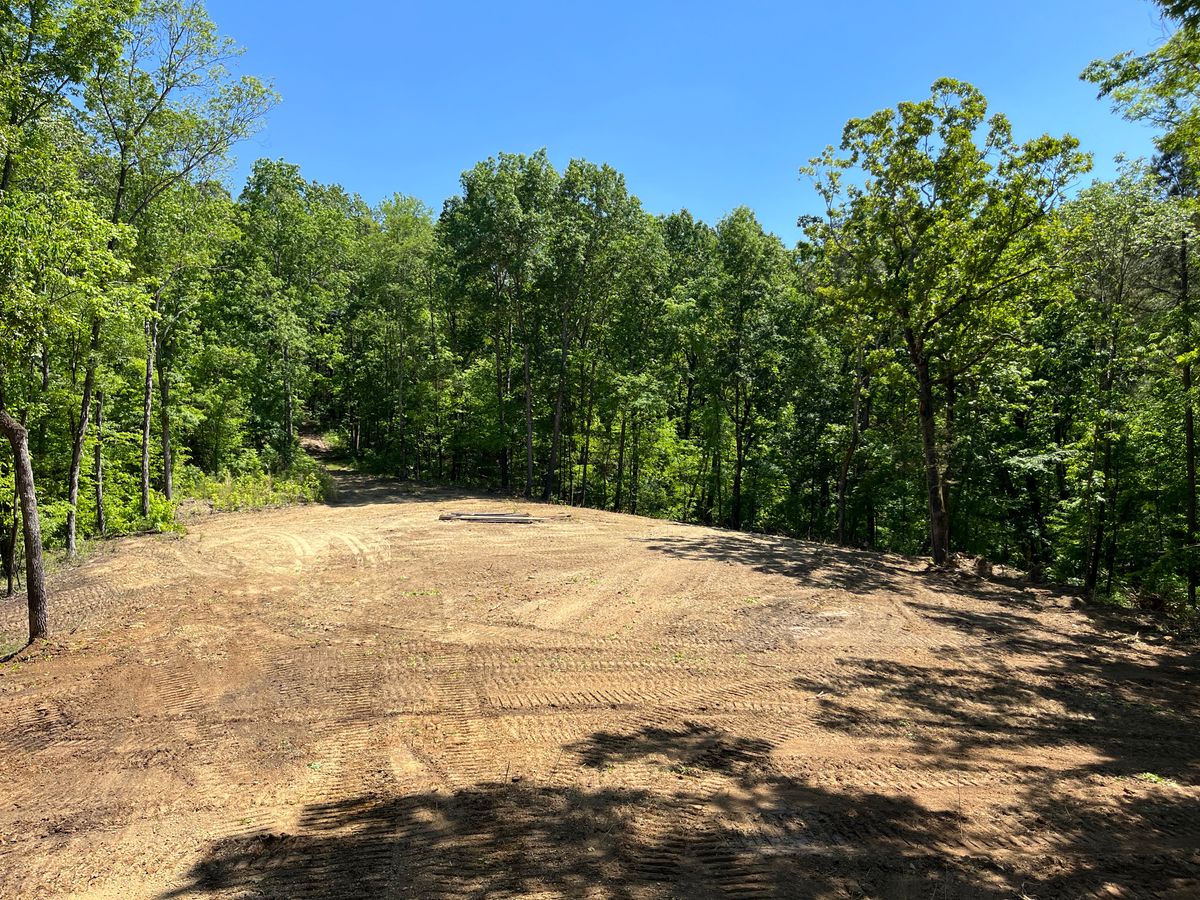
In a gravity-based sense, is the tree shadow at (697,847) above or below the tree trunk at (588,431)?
below

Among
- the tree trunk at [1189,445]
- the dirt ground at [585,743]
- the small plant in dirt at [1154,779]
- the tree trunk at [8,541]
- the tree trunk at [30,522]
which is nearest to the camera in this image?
the dirt ground at [585,743]

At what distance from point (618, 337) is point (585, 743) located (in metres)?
24.7

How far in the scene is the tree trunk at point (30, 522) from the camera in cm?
834

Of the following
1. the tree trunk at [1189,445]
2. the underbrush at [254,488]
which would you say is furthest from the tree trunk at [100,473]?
the tree trunk at [1189,445]

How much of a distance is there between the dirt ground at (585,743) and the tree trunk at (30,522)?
61 cm

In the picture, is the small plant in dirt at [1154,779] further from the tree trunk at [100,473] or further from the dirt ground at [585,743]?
the tree trunk at [100,473]

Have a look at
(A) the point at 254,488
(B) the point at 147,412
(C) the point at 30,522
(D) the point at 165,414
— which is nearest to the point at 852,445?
(A) the point at 254,488

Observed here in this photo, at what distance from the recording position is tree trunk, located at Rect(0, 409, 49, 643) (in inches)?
328

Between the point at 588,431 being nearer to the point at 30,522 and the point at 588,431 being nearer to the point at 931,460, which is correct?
the point at 931,460

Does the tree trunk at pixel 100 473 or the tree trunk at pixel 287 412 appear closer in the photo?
the tree trunk at pixel 100 473

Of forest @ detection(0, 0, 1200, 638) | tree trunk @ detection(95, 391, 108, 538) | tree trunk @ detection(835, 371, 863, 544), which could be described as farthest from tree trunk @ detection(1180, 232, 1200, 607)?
tree trunk @ detection(95, 391, 108, 538)

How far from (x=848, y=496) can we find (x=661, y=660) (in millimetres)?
21812

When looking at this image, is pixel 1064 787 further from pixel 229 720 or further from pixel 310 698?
pixel 229 720

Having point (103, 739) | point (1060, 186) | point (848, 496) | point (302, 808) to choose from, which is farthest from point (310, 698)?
point (848, 496)
